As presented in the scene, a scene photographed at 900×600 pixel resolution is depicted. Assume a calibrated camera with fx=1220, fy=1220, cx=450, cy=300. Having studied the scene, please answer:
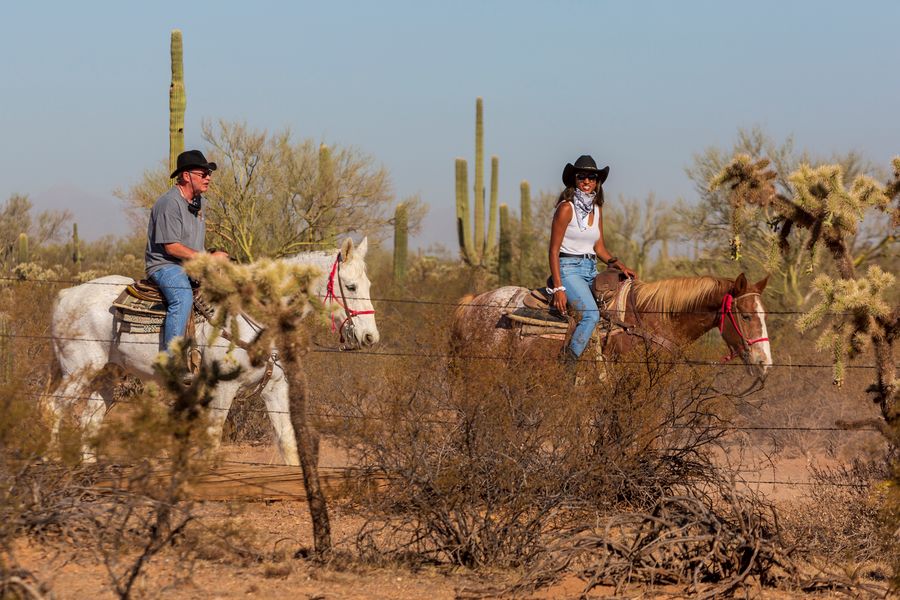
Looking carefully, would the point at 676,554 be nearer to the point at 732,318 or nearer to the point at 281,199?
the point at 732,318

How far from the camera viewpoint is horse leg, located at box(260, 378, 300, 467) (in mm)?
9430

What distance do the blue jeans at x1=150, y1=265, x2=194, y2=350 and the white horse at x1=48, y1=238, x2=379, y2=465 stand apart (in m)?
0.27

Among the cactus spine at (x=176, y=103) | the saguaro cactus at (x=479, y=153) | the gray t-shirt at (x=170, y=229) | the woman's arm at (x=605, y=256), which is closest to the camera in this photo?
the gray t-shirt at (x=170, y=229)

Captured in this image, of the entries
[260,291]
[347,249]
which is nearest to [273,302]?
[260,291]

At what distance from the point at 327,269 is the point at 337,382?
2550 millimetres

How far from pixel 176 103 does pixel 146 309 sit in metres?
6.64

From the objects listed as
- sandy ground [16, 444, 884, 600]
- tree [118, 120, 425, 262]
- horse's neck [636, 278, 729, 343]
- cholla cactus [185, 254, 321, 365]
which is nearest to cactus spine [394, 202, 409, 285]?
tree [118, 120, 425, 262]

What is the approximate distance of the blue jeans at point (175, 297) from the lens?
29.0ft

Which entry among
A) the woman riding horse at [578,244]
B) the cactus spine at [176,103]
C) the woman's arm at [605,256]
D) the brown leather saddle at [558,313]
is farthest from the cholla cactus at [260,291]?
the cactus spine at [176,103]

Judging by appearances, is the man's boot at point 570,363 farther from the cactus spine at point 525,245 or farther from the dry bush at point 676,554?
the cactus spine at point 525,245

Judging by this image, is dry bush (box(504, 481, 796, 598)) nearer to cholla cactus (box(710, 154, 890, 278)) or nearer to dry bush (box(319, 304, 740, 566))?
dry bush (box(319, 304, 740, 566))

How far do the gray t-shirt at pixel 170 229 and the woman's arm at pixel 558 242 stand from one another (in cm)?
277

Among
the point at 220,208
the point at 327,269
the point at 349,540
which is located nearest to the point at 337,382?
the point at 327,269

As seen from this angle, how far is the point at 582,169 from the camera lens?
9.84 metres
